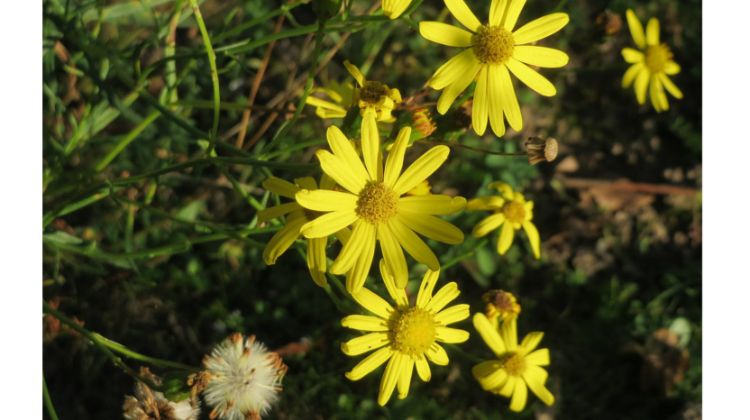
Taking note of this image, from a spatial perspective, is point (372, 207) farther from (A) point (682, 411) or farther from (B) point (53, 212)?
(A) point (682, 411)

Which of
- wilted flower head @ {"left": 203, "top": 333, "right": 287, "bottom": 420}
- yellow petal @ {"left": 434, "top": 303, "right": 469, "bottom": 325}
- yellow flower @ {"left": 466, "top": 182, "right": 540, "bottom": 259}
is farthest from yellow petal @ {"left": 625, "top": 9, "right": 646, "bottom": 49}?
wilted flower head @ {"left": 203, "top": 333, "right": 287, "bottom": 420}

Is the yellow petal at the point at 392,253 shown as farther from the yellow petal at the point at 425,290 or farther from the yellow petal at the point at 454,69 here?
the yellow petal at the point at 454,69

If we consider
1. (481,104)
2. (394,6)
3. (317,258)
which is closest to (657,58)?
(481,104)

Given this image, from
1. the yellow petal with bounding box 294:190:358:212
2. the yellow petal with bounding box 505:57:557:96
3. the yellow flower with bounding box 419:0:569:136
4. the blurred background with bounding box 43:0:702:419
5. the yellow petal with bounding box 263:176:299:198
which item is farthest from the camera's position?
the blurred background with bounding box 43:0:702:419

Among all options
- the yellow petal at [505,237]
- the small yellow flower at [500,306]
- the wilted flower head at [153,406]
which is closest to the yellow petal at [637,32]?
the yellow petal at [505,237]

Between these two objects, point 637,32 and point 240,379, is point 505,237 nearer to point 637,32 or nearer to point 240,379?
point 240,379

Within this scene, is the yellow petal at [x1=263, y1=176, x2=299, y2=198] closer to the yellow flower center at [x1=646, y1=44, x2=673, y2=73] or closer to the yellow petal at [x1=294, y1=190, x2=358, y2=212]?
the yellow petal at [x1=294, y1=190, x2=358, y2=212]
